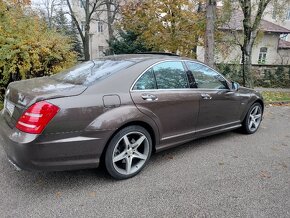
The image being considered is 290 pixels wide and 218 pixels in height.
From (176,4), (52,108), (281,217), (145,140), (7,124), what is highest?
(176,4)

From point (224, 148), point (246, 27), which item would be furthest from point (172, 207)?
point (246, 27)

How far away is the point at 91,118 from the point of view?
2.76 meters

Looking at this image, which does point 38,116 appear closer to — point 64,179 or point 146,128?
point 64,179

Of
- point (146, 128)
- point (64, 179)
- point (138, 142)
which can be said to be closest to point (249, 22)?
point (146, 128)

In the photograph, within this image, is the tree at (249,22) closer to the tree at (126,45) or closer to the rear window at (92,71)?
the tree at (126,45)

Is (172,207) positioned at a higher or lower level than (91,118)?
lower

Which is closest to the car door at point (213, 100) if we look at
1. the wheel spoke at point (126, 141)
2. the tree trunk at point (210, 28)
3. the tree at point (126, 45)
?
the wheel spoke at point (126, 141)

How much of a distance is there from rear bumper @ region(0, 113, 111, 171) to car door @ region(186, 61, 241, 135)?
175 centimetres

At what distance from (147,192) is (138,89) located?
1.24 meters

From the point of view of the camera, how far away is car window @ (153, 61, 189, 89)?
3492 mm

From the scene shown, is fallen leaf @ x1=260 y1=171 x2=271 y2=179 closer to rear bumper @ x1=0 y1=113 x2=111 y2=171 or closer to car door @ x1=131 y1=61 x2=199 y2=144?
car door @ x1=131 y1=61 x2=199 y2=144

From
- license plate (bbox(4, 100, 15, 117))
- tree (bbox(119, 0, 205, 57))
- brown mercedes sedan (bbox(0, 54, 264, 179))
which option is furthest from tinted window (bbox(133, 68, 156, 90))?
tree (bbox(119, 0, 205, 57))

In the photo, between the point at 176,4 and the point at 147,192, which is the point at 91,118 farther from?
the point at 176,4

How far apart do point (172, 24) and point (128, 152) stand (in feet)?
31.5
